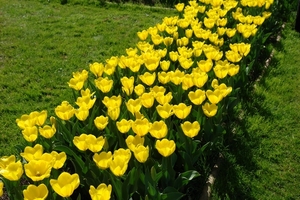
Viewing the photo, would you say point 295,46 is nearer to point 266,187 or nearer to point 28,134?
point 266,187

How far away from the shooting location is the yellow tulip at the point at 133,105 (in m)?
2.99

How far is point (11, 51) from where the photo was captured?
232 inches

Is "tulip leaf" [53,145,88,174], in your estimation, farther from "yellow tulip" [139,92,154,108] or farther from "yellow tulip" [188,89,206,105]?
"yellow tulip" [188,89,206,105]

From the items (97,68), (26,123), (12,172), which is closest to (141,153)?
(12,172)

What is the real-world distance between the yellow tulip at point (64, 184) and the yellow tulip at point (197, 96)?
1.23m

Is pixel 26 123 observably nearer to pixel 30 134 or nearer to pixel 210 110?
pixel 30 134

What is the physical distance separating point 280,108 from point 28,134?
9.36 ft

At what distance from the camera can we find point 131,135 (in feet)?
8.93

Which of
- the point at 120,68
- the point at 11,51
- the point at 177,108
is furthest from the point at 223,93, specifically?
the point at 11,51

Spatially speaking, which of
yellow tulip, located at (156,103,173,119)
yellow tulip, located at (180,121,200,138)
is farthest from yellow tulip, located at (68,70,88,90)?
yellow tulip, located at (180,121,200,138)

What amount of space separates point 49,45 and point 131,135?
3.81 m

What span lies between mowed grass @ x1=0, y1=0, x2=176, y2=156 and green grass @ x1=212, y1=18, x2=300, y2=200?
203cm

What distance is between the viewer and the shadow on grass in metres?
3.31

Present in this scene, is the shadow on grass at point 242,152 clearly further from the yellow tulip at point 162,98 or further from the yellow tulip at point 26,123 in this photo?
the yellow tulip at point 26,123
